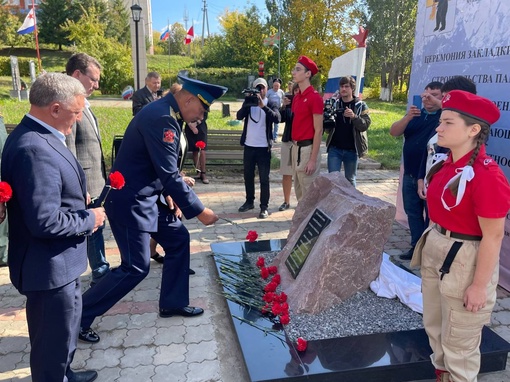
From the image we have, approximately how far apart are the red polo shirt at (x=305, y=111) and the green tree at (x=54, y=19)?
123ft

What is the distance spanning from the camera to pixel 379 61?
35.4m

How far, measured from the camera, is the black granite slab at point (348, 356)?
2.62 m

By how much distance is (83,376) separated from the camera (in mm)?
2643

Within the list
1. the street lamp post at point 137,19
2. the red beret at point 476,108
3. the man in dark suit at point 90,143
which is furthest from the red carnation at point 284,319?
the street lamp post at point 137,19

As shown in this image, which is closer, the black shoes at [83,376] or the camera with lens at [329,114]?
the black shoes at [83,376]


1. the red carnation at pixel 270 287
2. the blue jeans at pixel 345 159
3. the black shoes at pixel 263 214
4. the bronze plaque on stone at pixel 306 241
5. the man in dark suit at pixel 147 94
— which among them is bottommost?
the black shoes at pixel 263 214

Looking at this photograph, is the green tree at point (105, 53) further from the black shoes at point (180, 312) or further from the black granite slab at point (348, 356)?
the black granite slab at point (348, 356)

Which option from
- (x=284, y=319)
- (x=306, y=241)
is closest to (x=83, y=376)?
(x=284, y=319)

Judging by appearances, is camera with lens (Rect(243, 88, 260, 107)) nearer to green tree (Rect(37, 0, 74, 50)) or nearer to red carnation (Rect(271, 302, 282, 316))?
red carnation (Rect(271, 302, 282, 316))

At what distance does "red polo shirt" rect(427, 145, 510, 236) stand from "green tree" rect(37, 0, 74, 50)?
4068cm

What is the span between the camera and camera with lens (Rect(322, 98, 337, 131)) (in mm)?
5258

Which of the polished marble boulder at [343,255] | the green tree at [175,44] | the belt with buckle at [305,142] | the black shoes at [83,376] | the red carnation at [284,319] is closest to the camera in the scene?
the black shoes at [83,376]

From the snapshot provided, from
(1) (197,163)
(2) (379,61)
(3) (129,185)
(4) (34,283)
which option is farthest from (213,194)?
(2) (379,61)

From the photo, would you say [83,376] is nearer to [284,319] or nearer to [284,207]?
[284,319]
